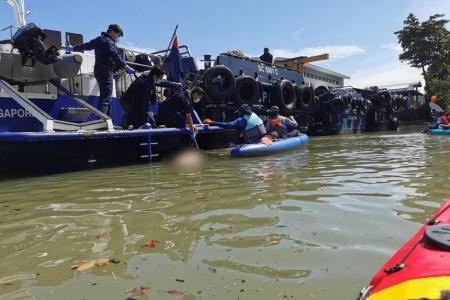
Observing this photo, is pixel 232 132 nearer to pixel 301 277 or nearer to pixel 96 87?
pixel 96 87

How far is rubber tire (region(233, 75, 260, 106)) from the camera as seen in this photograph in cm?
1258

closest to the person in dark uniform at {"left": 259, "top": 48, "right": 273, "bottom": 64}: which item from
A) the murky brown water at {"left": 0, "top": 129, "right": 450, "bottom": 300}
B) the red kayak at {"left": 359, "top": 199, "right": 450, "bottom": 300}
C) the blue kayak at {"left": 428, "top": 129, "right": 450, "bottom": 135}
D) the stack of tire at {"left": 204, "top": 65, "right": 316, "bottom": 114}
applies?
the stack of tire at {"left": 204, "top": 65, "right": 316, "bottom": 114}

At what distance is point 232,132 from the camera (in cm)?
1115

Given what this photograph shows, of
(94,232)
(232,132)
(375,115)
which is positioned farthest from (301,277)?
(375,115)

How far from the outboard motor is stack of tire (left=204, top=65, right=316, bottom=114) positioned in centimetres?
536

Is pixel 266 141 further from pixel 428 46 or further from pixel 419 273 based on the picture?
pixel 428 46

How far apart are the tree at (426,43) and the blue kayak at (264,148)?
95.0ft

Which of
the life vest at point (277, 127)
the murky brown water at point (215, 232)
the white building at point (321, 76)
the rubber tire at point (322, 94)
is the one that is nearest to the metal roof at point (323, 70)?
the white building at point (321, 76)

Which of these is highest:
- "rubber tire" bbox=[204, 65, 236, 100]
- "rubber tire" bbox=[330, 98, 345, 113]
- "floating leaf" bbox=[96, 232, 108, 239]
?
"rubber tire" bbox=[204, 65, 236, 100]

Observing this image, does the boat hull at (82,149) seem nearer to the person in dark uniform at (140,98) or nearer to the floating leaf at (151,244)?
the person in dark uniform at (140,98)

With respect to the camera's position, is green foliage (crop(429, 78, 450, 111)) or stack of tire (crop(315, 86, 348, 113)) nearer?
stack of tire (crop(315, 86, 348, 113))

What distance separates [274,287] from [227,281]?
0.24 metres

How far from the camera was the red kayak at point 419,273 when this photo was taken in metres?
1.39

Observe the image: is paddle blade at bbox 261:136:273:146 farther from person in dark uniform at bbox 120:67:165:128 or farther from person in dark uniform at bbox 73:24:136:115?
person in dark uniform at bbox 73:24:136:115
